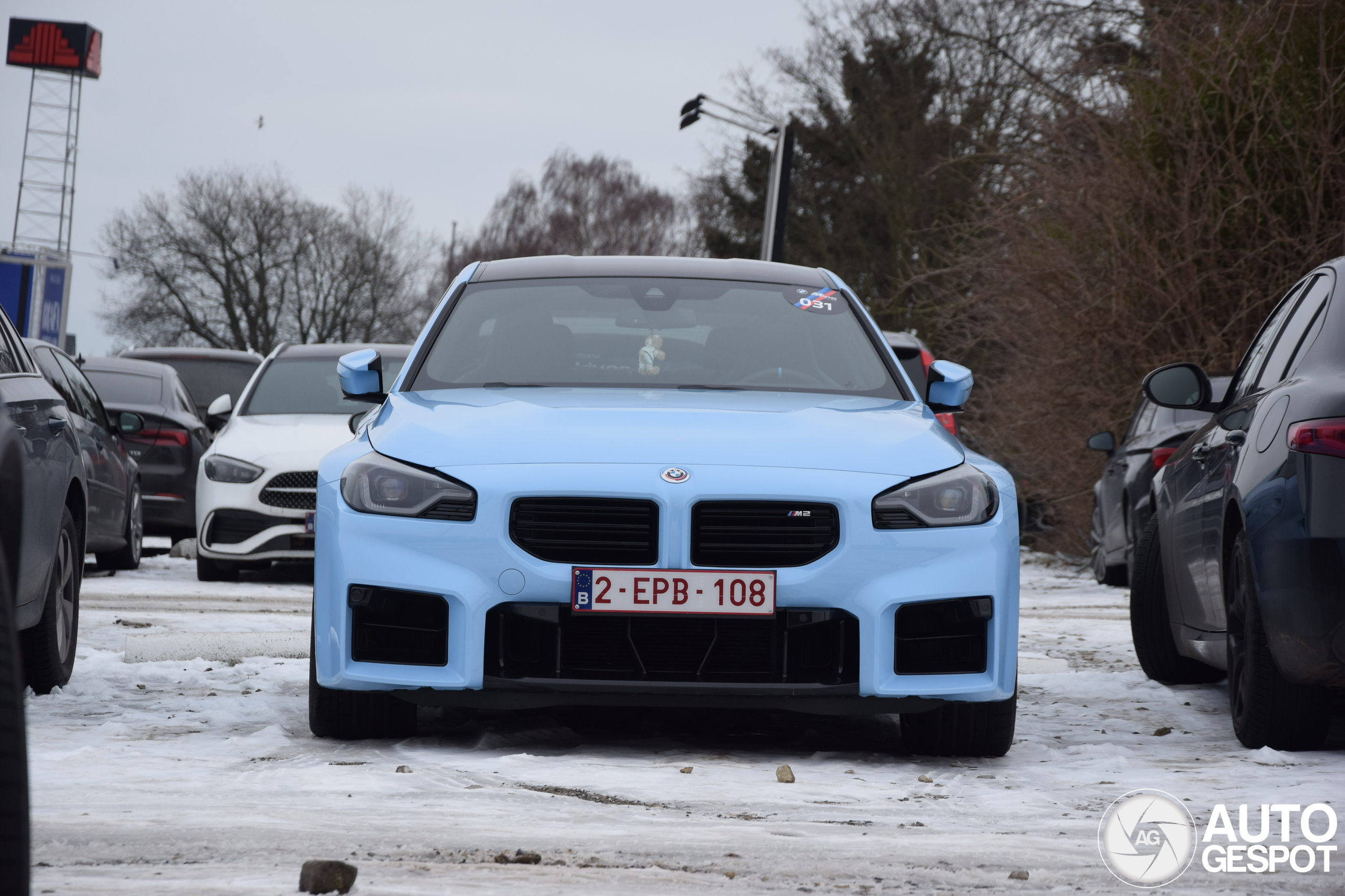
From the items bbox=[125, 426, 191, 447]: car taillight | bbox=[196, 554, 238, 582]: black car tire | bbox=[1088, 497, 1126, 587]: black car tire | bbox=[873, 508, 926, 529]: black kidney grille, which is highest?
bbox=[873, 508, 926, 529]: black kidney grille

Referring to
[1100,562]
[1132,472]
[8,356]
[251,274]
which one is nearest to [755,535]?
[8,356]

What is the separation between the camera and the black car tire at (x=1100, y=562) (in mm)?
13188

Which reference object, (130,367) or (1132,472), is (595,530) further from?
(130,367)

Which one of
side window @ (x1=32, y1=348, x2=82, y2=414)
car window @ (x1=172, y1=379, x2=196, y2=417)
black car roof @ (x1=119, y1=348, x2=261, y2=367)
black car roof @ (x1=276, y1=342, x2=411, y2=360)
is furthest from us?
black car roof @ (x1=119, y1=348, x2=261, y2=367)

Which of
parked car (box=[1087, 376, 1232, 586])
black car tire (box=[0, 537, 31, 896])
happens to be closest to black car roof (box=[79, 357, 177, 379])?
parked car (box=[1087, 376, 1232, 586])

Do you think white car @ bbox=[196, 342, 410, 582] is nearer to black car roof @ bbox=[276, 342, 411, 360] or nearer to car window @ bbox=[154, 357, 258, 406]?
black car roof @ bbox=[276, 342, 411, 360]

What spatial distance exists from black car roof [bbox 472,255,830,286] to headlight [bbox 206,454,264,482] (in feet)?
17.2

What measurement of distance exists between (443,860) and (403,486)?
1538 millimetres

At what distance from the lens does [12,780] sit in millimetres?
2396

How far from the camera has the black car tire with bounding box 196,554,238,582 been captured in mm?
11930

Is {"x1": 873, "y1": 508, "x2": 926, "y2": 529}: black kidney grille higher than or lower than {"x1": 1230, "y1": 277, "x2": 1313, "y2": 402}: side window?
lower

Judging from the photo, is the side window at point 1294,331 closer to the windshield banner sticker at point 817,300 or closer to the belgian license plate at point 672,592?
the windshield banner sticker at point 817,300

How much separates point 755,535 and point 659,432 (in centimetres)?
44

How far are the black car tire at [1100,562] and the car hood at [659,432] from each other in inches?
312
